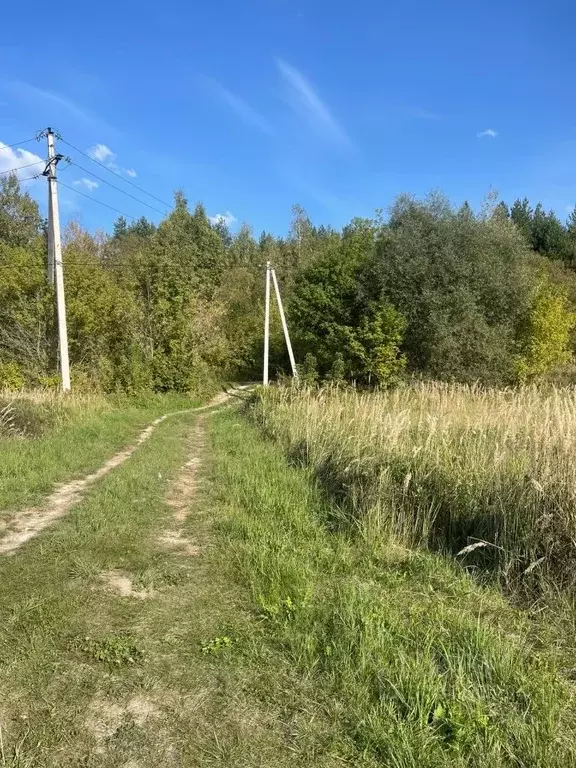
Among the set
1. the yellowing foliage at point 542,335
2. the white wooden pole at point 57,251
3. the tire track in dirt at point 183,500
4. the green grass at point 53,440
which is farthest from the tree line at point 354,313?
the tire track in dirt at point 183,500

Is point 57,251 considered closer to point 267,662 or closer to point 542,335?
point 267,662

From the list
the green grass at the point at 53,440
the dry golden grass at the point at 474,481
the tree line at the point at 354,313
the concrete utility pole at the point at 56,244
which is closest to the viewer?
the dry golden grass at the point at 474,481

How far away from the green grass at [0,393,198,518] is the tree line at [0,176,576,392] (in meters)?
4.67

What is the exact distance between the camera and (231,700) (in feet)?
9.37

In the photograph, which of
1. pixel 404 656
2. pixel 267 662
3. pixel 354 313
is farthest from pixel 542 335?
pixel 267 662

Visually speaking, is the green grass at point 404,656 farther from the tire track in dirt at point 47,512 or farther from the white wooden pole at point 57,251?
the white wooden pole at point 57,251

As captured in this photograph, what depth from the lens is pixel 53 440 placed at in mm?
10859

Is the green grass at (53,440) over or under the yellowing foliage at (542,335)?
under

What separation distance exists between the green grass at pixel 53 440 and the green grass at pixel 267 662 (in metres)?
2.46

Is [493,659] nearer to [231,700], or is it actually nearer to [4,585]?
[231,700]

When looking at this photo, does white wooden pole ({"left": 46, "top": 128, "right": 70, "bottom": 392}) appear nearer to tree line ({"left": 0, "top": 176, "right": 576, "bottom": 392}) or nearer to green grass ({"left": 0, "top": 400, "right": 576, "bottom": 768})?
tree line ({"left": 0, "top": 176, "right": 576, "bottom": 392})

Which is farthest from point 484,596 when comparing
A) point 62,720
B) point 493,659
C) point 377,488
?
point 62,720

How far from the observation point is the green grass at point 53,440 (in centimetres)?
745

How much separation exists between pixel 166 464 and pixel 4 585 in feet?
16.6
